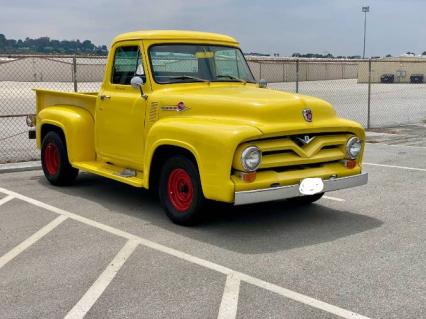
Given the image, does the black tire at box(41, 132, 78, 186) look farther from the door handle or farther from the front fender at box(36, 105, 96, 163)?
the door handle

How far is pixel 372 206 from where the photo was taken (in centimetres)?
680

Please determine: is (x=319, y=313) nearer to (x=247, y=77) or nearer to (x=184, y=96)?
(x=184, y=96)

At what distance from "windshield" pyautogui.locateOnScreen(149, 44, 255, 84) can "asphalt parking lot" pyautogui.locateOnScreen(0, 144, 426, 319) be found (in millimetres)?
1550

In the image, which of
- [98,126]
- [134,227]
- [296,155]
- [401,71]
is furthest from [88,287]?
[401,71]

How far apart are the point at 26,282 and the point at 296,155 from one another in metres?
2.74

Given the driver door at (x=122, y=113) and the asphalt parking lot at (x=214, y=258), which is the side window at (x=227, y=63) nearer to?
the driver door at (x=122, y=113)

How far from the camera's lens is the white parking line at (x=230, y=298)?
150 inches

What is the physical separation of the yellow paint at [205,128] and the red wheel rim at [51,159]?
587 mm

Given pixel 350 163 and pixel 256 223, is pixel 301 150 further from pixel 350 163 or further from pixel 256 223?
pixel 256 223

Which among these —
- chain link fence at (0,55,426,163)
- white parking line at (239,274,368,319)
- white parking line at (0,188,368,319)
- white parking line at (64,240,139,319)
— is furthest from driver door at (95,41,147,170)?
chain link fence at (0,55,426,163)

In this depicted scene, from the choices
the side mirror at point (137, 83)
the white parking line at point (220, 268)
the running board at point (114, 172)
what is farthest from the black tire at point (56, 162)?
the side mirror at point (137, 83)

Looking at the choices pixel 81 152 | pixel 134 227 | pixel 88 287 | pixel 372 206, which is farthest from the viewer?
pixel 81 152

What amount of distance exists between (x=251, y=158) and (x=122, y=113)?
212 cm

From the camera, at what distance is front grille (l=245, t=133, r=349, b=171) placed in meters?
5.36
